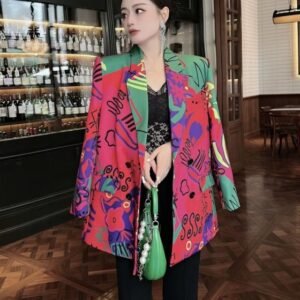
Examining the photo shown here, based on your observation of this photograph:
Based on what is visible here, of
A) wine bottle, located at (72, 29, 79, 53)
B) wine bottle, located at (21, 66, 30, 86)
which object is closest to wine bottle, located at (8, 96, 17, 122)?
wine bottle, located at (21, 66, 30, 86)

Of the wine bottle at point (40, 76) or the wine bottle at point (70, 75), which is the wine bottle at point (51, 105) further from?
the wine bottle at point (70, 75)

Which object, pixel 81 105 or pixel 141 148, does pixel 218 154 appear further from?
pixel 81 105

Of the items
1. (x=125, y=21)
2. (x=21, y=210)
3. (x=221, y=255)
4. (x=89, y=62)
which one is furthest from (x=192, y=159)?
(x=89, y=62)

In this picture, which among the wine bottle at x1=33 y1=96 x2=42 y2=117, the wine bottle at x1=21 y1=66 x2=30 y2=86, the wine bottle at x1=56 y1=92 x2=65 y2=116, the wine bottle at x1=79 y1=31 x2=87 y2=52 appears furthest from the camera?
the wine bottle at x1=79 y1=31 x2=87 y2=52

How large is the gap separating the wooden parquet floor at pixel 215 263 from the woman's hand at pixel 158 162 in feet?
5.21

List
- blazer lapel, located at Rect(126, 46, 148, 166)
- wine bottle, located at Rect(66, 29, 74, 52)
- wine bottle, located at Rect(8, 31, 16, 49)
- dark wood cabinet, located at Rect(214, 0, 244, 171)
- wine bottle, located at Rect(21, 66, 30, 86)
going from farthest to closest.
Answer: dark wood cabinet, located at Rect(214, 0, 244, 171), wine bottle, located at Rect(66, 29, 74, 52), wine bottle, located at Rect(21, 66, 30, 86), wine bottle, located at Rect(8, 31, 16, 49), blazer lapel, located at Rect(126, 46, 148, 166)

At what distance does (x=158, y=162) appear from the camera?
1377 millimetres

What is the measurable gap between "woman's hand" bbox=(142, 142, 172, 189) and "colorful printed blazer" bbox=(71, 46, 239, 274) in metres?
0.02

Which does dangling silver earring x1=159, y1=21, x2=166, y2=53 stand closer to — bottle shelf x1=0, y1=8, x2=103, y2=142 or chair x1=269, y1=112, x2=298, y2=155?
bottle shelf x1=0, y1=8, x2=103, y2=142

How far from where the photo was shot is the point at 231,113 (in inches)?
253

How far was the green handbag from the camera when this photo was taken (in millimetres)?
1368

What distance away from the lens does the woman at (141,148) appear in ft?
4.51

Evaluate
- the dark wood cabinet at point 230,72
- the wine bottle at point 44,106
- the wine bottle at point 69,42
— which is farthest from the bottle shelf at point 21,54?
the dark wood cabinet at point 230,72

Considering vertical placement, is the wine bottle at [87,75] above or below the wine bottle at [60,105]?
above
